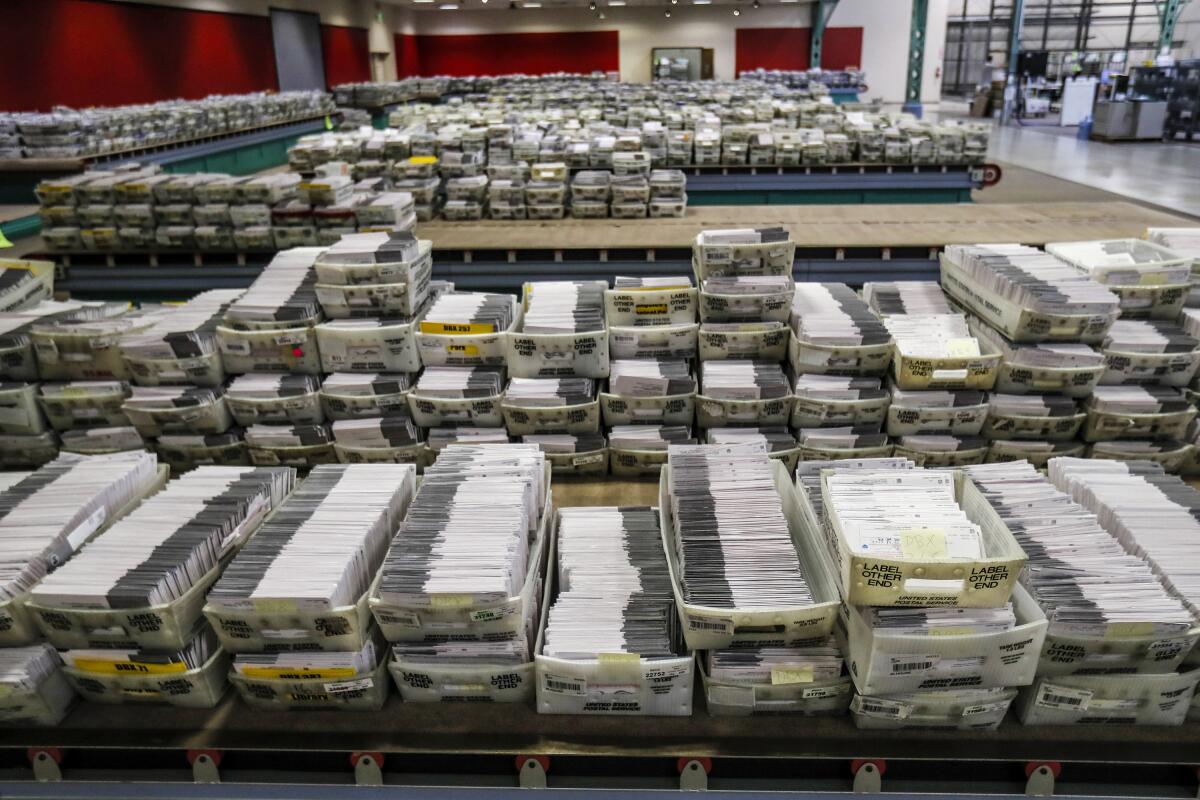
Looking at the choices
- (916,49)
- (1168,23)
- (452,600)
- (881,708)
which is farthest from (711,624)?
(1168,23)

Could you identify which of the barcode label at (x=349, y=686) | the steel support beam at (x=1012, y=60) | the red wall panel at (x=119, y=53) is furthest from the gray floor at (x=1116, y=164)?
the red wall panel at (x=119, y=53)

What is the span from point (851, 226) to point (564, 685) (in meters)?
6.94

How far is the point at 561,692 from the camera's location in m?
2.25

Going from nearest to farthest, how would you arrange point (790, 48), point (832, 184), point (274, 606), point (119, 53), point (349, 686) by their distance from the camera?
point (274, 606) < point (349, 686) < point (832, 184) < point (119, 53) < point (790, 48)

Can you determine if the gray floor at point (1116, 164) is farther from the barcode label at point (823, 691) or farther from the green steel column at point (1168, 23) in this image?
the barcode label at point (823, 691)

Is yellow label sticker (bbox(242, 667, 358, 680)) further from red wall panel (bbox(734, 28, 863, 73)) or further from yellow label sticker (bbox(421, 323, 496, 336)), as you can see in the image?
red wall panel (bbox(734, 28, 863, 73))

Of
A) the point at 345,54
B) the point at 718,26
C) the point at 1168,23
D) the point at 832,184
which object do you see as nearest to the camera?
the point at 832,184

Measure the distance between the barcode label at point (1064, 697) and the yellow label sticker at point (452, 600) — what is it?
1584 millimetres

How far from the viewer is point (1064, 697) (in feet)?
7.16

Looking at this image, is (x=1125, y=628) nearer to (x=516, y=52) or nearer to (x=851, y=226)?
(x=851, y=226)

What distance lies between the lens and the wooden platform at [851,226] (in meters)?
7.48

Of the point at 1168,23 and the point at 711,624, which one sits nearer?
the point at 711,624

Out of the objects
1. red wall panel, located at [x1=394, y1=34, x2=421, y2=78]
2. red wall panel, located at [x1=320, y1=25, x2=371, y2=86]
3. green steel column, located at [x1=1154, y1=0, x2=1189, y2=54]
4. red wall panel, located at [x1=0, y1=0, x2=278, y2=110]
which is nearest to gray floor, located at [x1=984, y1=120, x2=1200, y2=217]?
green steel column, located at [x1=1154, y1=0, x2=1189, y2=54]

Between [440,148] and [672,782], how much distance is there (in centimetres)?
892
